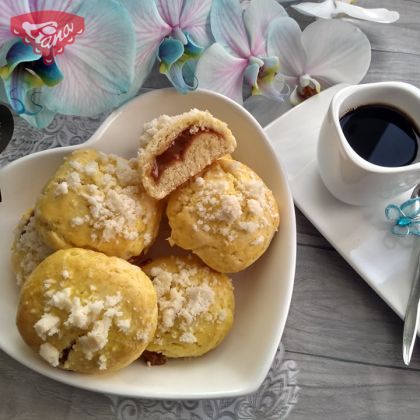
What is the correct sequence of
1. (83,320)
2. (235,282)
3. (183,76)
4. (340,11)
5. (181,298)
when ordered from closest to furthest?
1. (83,320)
2. (181,298)
3. (235,282)
4. (183,76)
5. (340,11)

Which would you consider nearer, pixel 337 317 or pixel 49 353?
pixel 49 353

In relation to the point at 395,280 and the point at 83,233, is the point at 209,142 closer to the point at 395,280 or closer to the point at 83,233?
the point at 83,233

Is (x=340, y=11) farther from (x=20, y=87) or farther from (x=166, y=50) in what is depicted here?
(x=20, y=87)

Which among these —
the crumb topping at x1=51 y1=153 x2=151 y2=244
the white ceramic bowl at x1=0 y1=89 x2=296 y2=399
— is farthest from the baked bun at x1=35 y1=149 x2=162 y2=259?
the white ceramic bowl at x1=0 y1=89 x2=296 y2=399

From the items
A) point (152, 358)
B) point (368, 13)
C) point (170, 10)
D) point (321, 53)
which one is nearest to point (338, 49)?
point (321, 53)

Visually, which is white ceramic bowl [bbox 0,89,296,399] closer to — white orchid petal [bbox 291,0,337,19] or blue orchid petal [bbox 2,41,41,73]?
blue orchid petal [bbox 2,41,41,73]

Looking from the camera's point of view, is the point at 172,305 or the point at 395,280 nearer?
the point at 172,305

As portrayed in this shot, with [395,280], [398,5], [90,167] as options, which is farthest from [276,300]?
[398,5]
